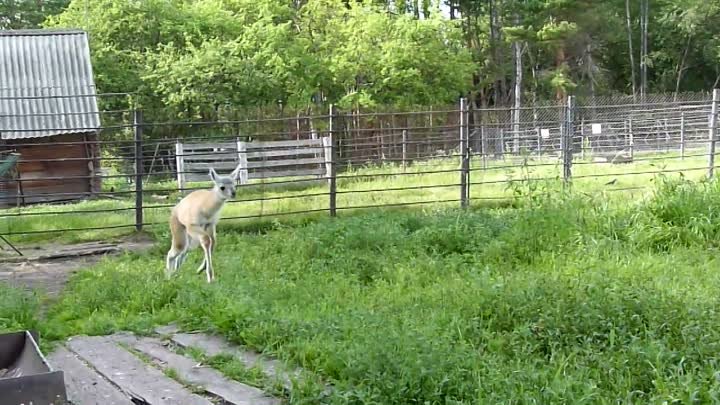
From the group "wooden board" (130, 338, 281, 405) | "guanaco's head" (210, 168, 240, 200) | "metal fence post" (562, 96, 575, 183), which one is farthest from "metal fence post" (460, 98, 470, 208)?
"wooden board" (130, 338, 281, 405)

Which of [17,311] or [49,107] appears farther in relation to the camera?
[49,107]

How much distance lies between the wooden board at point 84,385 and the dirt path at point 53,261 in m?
2.26

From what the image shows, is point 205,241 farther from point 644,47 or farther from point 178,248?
point 644,47

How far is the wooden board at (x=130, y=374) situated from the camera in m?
3.75

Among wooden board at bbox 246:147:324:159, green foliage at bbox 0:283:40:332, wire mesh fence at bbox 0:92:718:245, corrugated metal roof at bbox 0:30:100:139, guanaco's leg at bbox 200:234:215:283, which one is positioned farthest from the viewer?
corrugated metal roof at bbox 0:30:100:139

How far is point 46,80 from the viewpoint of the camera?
48.5ft

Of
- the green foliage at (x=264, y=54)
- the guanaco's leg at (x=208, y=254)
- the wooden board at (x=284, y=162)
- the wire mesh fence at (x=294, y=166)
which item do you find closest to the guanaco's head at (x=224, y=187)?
the guanaco's leg at (x=208, y=254)

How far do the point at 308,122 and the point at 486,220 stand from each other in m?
10.5

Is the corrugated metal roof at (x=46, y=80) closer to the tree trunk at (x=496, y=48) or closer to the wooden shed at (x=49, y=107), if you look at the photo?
the wooden shed at (x=49, y=107)

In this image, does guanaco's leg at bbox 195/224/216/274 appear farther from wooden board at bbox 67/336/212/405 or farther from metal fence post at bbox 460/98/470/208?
metal fence post at bbox 460/98/470/208

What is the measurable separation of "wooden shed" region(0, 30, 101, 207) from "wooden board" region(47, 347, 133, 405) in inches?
377

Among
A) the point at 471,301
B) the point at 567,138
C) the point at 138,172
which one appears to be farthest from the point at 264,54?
the point at 471,301

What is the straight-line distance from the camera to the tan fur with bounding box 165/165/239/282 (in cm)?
662

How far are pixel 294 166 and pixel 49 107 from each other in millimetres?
4868
